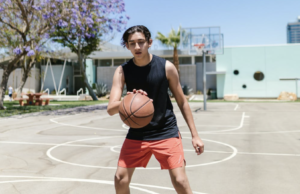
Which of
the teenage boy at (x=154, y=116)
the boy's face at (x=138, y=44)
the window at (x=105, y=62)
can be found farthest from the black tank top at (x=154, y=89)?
the window at (x=105, y=62)

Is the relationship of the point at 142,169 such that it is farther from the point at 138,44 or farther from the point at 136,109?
the point at 138,44

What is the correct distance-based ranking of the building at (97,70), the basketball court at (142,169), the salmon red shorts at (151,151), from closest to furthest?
the salmon red shorts at (151,151), the basketball court at (142,169), the building at (97,70)

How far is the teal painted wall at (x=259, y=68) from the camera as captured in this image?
29.3 m

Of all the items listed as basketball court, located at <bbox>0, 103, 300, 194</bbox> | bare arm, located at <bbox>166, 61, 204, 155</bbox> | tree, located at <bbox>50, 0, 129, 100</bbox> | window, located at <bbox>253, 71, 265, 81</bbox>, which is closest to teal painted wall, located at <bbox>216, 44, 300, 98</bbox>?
window, located at <bbox>253, 71, 265, 81</bbox>

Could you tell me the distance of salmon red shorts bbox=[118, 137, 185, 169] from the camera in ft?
8.80

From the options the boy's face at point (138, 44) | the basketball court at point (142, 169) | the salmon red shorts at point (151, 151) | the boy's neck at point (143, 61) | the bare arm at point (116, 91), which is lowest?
the basketball court at point (142, 169)

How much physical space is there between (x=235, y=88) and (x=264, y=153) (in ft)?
81.6

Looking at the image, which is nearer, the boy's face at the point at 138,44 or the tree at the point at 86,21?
the boy's face at the point at 138,44

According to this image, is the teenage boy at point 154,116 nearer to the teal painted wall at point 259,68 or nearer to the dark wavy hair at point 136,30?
the dark wavy hair at point 136,30

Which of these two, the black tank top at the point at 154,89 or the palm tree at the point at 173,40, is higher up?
the palm tree at the point at 173,40

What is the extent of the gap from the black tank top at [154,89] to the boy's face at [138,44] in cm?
13

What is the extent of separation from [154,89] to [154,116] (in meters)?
0.25

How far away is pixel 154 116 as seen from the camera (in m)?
2.77

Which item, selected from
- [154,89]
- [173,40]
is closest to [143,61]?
[154,89]
